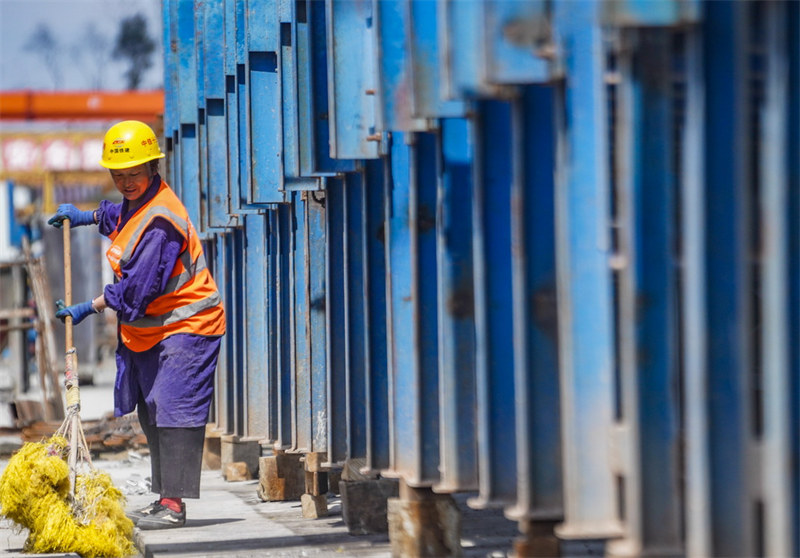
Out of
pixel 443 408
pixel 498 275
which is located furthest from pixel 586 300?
pixel 443 408

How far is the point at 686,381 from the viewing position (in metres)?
4.14

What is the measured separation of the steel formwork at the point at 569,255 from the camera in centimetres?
409

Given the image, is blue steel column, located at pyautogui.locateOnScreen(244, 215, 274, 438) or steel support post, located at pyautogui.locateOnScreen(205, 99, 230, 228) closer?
blue steel column, located at pyautogui.locateOnScreen(244, 215, 274, 438)

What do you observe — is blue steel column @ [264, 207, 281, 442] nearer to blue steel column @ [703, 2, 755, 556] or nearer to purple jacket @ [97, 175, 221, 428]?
purple jacket @ [97, 175, 221, 428]

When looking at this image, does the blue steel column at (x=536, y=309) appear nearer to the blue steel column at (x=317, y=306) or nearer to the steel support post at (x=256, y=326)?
the blue steel column at (x=317, y=306)

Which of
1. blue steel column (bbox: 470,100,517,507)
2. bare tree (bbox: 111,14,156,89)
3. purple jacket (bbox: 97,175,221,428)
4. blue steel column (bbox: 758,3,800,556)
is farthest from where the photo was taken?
bare tree (bbox: 111,14,156,89)

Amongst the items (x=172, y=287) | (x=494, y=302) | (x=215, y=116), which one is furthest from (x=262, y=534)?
(x=215, y=116)

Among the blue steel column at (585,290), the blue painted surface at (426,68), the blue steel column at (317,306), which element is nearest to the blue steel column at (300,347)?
the blue steel column at (317,306)

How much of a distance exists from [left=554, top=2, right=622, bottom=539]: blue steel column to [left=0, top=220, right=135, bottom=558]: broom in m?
3.11

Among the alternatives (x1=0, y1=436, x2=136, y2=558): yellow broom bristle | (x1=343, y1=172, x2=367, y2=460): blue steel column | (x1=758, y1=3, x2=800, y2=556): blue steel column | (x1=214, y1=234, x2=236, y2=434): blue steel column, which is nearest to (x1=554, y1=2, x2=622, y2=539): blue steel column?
(x1=758, y1=3, x2=800, y2=556): blue steel column

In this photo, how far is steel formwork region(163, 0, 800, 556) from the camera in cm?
409

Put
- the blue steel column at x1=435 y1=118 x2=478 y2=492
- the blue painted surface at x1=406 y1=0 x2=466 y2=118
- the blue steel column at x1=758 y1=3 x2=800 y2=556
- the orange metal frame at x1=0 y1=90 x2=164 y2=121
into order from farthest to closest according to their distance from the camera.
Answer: the orange metal frame at x1=0 y1=90 x2=164 y2=121 < the blue steel column at x1=435 y1=118 x2=478 y2=492 < the blue painted surface at x1=406 y1=0 x2=466 y2=118 < the blue steel column at x1=758 y1=3 x2=800 y2=556

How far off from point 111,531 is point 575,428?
3170 mm

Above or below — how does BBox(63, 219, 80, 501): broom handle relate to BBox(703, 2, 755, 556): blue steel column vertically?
below
